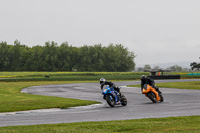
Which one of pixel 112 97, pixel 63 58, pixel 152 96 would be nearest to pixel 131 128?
pixel 112 97

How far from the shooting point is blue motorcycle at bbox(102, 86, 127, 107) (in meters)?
20.3

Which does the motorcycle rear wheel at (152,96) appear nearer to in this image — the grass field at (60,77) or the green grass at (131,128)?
the green grass at (131,128)

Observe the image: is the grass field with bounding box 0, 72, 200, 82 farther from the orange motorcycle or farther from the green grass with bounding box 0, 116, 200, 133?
the green grass with bounding box 0, 116, 200, 133

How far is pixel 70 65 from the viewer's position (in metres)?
139

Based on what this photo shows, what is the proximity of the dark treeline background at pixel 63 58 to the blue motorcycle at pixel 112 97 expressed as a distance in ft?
368

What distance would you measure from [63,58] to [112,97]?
119 m

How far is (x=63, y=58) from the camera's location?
139 m

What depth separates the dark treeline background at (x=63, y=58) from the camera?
440 ft

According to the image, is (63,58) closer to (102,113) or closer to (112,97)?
(112,97)

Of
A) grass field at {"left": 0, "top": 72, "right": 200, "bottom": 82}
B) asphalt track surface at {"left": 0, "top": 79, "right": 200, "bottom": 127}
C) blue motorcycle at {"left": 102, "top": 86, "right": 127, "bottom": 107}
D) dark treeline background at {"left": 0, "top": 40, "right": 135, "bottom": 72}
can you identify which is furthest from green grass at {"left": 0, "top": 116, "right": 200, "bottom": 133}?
dark treeline background at {"left": 0, "top": 40, "right": 135, "bottom": 72}

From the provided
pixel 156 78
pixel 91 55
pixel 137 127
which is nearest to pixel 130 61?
pixel 91 55

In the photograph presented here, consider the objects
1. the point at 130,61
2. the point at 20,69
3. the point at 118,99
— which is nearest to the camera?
the point at 118,99

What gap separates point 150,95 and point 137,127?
37.5ft

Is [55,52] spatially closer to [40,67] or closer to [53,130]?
[40,67]
